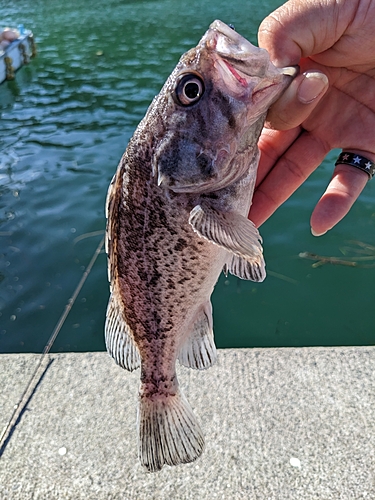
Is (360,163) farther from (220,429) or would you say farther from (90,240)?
(90,240)

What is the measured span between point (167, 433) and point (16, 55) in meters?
18.7

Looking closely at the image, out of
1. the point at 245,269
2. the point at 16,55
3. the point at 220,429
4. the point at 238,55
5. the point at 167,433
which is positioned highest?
the point at 238,55

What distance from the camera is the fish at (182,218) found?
6.89 ft

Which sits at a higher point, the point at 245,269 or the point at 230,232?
the point at 230,232

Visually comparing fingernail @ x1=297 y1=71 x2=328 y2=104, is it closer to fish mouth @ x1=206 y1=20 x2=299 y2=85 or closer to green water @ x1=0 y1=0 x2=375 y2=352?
fish mouth @ x1=206 y1=20 x2=299 y2=85

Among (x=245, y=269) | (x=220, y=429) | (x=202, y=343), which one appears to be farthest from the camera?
(x=220, y=429)

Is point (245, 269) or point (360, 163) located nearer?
point (245, 269)

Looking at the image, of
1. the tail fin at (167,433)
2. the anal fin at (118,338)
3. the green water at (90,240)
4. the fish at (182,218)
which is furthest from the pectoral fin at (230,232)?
the green water at (90,240)

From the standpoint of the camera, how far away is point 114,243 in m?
2.36

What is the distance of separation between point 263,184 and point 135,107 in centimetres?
1139

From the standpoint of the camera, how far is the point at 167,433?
2.55m

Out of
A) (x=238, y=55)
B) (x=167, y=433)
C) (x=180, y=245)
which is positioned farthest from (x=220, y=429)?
(x=238, y=55)

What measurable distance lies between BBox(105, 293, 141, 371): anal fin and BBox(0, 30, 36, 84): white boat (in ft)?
55.4

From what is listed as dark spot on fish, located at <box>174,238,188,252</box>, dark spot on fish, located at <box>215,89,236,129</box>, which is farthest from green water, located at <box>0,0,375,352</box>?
dark spot on fish, located at <box>215,89,236,129</box>
